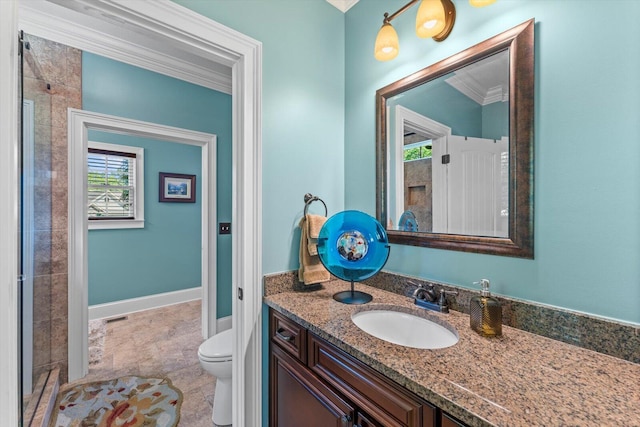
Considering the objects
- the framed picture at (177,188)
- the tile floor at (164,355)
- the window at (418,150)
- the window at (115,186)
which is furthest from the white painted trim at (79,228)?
the window at (418,150)

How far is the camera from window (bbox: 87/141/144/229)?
3.06 metres

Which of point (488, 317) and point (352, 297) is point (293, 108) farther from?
point (488, 317)

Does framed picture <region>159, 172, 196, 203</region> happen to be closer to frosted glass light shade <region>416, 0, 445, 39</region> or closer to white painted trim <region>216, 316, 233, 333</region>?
white painted trim <region>216, 316, 233, 333</region>

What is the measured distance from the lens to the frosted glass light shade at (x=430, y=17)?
1.01 meters

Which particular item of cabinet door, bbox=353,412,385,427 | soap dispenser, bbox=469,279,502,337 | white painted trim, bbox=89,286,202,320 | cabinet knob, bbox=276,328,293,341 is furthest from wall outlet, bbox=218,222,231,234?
soap dispenser, bbox=469,279,502,337

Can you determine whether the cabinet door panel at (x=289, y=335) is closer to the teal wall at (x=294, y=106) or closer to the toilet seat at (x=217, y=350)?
the teal wall at (x=294, y=106)

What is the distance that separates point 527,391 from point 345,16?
1.94 metres

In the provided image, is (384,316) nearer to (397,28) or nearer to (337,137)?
(337,137)

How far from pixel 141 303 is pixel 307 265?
2.91m

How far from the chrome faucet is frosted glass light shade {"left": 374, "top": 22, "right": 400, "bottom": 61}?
1.05 meters

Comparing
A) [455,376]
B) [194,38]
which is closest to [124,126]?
[194,38]

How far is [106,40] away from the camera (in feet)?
6.39

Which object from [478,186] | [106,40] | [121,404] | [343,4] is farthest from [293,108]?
[121,404]

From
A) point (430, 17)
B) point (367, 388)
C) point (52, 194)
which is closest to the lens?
point (367, 388)
